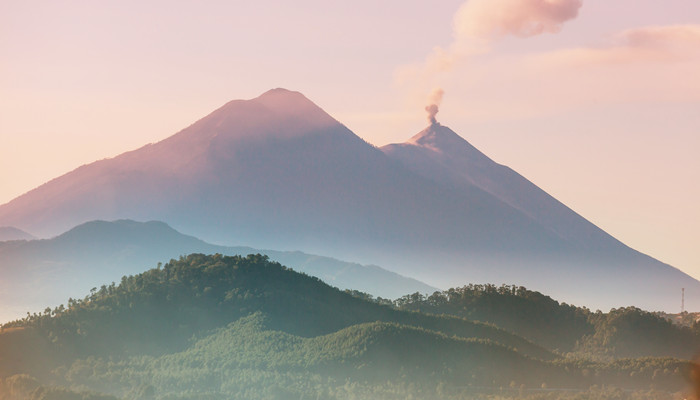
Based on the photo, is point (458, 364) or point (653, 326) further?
point (653, 326)

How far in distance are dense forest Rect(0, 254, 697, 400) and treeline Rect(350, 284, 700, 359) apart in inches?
460

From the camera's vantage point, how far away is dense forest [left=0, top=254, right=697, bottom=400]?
49562 millimetres

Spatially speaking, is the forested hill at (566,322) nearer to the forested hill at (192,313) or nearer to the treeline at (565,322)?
the treeline at (565,322)

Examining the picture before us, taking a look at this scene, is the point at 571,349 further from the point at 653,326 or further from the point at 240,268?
the point at 240,268

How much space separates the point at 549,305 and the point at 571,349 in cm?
650

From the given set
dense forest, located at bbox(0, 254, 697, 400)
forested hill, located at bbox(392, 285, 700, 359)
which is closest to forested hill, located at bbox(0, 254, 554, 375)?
dense forest, located at bbox(0, 254, 697, 400)

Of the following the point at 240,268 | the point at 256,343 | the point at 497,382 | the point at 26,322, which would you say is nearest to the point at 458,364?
the point at 497,382

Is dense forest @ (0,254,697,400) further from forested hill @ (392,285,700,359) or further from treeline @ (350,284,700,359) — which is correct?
forested hill @ (392,285,700,359)

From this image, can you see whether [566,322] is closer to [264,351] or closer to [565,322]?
[565,322]

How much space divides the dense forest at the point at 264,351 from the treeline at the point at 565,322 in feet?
38.3

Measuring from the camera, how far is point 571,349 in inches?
3031

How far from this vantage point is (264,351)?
54781 mm

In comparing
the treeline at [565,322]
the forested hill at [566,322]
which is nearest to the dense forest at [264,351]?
the treeline at [565,322]

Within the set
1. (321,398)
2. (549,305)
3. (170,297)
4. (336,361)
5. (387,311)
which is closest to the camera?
(321,398)
